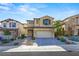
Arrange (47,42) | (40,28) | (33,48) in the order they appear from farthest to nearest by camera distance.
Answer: (40,28) < (47,42) < (33,48)

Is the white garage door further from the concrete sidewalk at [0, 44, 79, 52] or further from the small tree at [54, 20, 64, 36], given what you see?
the concrete sidewalk at [0, 44, 79, 52]

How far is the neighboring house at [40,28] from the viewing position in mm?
6556

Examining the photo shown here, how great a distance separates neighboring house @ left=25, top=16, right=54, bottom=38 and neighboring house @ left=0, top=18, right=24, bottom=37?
17 centimetres

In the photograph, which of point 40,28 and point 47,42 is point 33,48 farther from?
point 40,28

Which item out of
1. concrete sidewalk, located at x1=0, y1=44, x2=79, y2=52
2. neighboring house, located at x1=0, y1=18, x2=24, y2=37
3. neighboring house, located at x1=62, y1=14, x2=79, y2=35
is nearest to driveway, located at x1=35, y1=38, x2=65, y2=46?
concrete sidewalk, located at x1=0, y1=44, x2=79, y2=52

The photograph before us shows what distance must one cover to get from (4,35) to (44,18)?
1032 millimetres

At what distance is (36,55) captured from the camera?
632cm

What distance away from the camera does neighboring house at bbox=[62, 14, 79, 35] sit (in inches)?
255

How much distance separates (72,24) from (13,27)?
4.64 feet

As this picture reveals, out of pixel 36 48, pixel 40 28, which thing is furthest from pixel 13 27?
pixel 36 48

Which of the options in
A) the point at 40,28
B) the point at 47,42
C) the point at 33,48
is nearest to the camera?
the point at 33,48

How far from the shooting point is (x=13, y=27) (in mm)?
6625

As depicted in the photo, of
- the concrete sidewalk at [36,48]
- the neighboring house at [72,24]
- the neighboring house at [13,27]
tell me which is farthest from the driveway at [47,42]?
the neighboring house at [13,27]

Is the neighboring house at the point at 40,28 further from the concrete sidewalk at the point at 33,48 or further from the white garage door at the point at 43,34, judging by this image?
the concrete sidewalk at the point at 33,48
